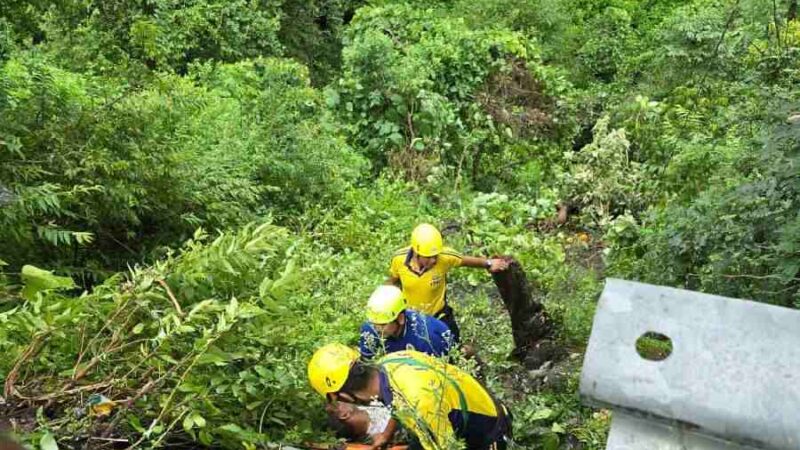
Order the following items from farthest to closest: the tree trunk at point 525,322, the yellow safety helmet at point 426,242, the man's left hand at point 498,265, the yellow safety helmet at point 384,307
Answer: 1. the tree trunk at point 525,322
2. the man's left hand at point 498,265
3. the yellow safety helmet at point 426,242
4. the yellow safety helmet at point 384,307

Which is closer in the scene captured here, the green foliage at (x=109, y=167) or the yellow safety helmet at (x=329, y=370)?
the yellow safety helmet at (x=329, y=370)

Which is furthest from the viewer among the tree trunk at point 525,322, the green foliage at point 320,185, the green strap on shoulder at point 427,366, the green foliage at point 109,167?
the tree trunk at point 525,322

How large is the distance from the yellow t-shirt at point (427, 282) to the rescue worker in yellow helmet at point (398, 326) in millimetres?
927

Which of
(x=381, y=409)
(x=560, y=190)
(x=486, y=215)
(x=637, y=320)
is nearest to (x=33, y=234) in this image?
(x=381, y=409)

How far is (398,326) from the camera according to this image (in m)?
4.19

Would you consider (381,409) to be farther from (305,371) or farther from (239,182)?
(239,182)

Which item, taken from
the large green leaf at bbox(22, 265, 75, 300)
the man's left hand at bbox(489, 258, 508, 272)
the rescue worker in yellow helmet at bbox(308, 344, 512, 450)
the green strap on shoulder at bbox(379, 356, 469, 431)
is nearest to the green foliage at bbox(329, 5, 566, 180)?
the man's left hand at bbox(489, 258, 508, 272)

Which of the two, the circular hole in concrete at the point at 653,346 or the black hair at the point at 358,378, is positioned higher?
the circular hole in concrete at the point at 653,346

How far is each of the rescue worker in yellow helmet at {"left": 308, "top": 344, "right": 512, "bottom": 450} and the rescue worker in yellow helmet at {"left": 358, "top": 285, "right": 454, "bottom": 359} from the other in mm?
521

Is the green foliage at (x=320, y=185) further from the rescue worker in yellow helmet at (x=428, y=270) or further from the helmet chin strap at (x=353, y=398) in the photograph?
the rescue worker in yellow helmet at (x=428, y=270)

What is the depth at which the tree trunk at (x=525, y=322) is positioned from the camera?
5.68 metres

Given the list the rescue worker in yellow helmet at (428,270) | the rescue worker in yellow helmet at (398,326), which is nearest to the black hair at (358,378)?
the rescue worker in yellow helmet at (398,326)

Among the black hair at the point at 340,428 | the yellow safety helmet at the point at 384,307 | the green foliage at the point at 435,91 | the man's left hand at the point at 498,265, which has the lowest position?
the black hair at the point at 340,428

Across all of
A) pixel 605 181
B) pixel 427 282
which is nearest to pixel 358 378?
pixel 427 282
